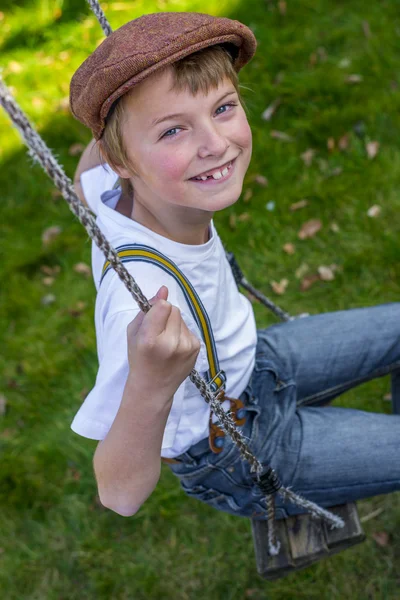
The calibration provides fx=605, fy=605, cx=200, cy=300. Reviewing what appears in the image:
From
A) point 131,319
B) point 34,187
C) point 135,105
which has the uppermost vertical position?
point 135,105

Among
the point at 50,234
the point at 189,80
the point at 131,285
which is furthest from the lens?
the point at 50,234

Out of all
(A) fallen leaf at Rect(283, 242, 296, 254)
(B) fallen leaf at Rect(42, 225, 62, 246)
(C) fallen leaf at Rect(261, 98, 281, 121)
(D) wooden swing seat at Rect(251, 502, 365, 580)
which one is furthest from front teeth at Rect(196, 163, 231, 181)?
(B) fallen leaf at Rect(42, 225, 62, 246)

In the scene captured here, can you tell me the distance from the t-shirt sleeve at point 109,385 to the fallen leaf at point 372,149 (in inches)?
114

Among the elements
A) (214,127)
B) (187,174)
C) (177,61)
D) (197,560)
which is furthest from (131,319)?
(197,560)

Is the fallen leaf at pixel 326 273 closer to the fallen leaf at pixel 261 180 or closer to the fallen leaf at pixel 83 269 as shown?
the fallen leaf at pixel 261 180

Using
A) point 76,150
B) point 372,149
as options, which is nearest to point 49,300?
point 76,150

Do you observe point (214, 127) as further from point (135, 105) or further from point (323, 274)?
point (323, 274)

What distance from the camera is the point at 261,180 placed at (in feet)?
13.5

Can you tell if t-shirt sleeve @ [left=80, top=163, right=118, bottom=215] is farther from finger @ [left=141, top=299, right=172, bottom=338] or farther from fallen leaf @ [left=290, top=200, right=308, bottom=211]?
fallen leaf @ [left=290, top=200, right=308, bottom=211]

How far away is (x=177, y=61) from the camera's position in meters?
1.57

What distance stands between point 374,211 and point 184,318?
2.47 metres

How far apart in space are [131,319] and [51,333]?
2637mm

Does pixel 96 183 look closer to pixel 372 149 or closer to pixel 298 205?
pixel 298 205

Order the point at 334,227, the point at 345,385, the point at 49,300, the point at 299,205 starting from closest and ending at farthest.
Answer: the point at 345,385
the point at 334,227
the point at 299,205
the point at 49,300
